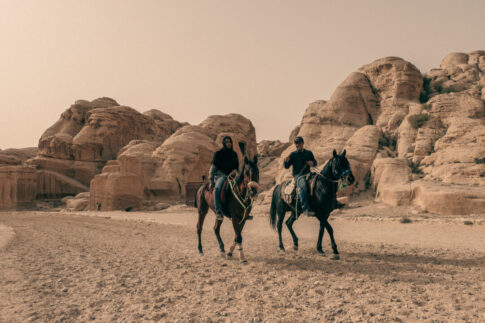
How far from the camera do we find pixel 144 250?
8328 mm

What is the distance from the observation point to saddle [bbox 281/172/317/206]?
756cm

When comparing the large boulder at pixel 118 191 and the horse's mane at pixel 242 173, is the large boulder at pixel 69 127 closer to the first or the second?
the large boulder at pixel 118 191

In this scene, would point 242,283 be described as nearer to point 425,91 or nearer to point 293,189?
point 293,189

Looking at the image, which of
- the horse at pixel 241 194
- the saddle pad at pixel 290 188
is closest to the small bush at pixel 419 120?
the saddle pad at pixel 290 188

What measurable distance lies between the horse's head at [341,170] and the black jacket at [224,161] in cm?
239

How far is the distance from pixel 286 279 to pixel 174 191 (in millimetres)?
30195

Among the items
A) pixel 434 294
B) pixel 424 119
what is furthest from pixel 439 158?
pixel 434 294

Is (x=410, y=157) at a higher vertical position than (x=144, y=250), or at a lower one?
higher

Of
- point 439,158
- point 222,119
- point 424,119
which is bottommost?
point 439,158

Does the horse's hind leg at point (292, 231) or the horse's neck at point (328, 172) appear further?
the horse's hind leg at point (292, 231)

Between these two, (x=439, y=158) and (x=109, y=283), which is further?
(x=439, y=158)

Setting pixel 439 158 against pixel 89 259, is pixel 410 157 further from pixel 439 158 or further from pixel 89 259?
pixel 89 259

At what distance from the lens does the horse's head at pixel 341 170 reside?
22.5ft

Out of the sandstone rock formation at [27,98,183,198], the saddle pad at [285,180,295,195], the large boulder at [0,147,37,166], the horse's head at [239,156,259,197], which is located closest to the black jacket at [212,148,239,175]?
the horse's head at [239,156,259,197]
